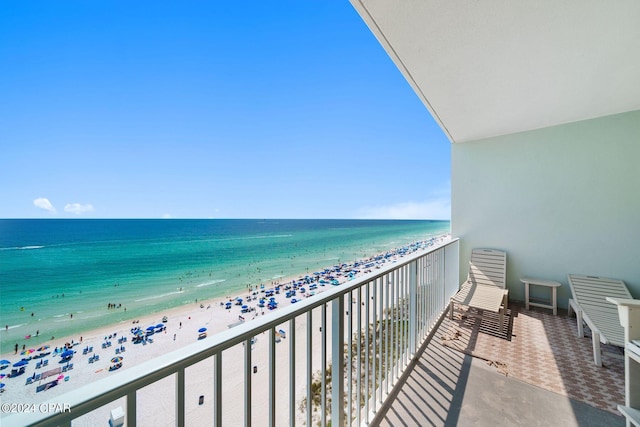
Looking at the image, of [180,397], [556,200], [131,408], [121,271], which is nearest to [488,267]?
[556,200]

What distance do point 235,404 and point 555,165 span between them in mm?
6319

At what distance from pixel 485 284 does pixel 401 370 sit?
2.45 m

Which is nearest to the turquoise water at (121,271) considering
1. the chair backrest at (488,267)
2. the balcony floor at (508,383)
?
the chair backrest at (488,267)

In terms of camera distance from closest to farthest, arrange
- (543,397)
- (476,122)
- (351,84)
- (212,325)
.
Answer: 1. (543,397)
2. (476,122)
3. (351,84)
4. (212,325)

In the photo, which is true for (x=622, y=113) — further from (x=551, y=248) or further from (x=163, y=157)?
(x=163, y=157)

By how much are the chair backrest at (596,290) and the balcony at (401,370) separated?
1.13ft

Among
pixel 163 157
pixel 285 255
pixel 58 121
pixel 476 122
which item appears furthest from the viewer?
pixel 163 157

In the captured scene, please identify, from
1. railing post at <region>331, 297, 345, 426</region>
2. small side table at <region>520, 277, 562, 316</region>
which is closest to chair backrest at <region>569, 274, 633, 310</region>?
small side table at <region>520, 277, 562, 316</region>

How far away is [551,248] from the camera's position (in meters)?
3.40

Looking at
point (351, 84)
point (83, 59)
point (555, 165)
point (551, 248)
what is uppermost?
point (83, 59)

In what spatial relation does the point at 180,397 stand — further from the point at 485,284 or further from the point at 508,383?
the point at 485,284

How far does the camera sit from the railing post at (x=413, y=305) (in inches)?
79.1

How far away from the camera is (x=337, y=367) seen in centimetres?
119

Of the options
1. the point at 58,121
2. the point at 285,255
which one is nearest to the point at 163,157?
the point at 58,121
